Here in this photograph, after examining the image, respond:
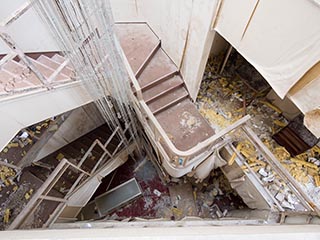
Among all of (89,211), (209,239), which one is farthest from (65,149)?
(209,239)

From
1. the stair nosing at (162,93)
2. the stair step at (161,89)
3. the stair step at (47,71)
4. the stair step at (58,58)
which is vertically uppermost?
the stair step at (58,58)

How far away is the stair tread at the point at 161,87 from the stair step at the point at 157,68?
Answer: 13 centimetres

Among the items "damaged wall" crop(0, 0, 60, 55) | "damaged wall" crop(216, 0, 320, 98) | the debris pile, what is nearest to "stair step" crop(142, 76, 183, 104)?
"damaged wall" crop(216, 0, 320, 98)

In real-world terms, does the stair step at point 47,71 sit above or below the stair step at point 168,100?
above

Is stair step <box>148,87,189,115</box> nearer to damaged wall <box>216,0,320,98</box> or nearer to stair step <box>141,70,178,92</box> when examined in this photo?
stair step <box>141,70,178,92</box>

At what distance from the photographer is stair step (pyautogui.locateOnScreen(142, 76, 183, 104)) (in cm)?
447

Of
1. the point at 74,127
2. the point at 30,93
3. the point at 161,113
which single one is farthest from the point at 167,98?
the point at 30,93

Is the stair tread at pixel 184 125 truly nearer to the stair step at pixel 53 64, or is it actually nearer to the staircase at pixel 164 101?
the staircase at pixel 164 101

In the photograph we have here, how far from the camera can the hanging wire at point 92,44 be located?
2.49 meters

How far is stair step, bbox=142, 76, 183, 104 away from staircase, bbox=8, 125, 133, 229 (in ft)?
3.21

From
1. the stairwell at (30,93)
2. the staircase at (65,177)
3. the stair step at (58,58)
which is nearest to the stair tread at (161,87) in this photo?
the staircase at (65,177)

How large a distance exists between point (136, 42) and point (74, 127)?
6.99 feet

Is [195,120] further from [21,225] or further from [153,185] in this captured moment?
[21,225]

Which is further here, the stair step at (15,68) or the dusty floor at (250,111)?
the dusty floor at (250,111)
